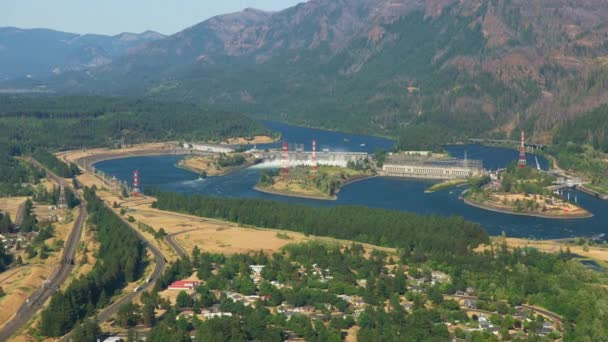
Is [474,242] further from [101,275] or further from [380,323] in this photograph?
[101,275]

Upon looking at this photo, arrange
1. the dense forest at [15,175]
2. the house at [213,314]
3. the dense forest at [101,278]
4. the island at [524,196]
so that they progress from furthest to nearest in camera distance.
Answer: the dense forest at [15,175] → the island at [524,196] → the house at [213,314] → the dense forest at [101,278]

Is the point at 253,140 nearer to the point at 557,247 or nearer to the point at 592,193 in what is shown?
the point at 592,193

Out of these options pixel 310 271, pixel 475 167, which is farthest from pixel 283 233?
pixel 475 167

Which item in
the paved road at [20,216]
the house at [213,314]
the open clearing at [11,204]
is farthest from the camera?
the open clearing at [11,204]

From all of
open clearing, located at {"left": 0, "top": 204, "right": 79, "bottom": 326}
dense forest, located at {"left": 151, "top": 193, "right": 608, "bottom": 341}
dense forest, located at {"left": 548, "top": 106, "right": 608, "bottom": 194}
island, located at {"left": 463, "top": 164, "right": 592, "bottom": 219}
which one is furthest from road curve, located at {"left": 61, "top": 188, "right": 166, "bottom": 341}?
dense forest, located at {"left": 548, "top": 106, "right": 608, "bottom": 194}

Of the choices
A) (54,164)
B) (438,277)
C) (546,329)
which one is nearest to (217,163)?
(54,164)

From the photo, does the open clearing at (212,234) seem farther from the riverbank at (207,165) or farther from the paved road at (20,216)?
the riverbank at (207,165)

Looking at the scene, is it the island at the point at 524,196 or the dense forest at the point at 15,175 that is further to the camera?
the dense forest at the point at 15,175

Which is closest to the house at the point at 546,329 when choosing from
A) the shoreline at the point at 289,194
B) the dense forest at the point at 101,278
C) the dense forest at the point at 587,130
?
the dense forest at the point at 101,278
